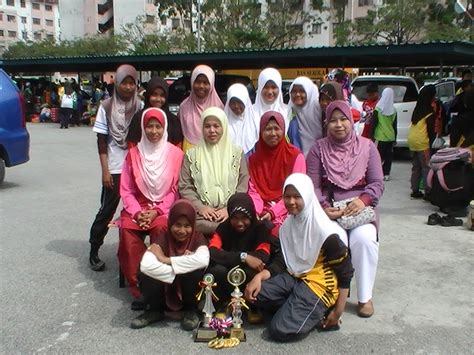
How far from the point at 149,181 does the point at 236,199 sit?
0.87 m

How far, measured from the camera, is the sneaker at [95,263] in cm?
470

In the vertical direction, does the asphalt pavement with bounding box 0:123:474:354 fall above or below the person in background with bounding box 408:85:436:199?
below

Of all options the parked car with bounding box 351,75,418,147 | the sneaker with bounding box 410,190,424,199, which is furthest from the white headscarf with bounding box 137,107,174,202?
the parked car with bounding box 351,75,418,147

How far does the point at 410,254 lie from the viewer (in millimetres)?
5102

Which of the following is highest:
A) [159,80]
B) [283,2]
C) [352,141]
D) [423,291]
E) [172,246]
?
[283,2]

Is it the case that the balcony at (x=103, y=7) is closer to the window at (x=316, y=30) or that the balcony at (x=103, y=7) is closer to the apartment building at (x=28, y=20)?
the apartment building at (x=28, y=20)

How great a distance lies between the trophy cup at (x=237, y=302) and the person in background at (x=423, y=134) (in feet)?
15.4

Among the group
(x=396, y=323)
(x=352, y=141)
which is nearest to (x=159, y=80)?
(x=352, y=141)

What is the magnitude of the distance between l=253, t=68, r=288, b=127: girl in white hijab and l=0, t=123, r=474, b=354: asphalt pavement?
182cm

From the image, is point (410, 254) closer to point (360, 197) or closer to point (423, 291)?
point (423, 291)

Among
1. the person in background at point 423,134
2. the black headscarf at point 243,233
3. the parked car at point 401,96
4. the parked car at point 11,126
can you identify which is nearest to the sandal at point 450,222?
the person in background at point 423,134

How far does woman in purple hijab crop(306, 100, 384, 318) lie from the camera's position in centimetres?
375

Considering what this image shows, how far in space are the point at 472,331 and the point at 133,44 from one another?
137ft

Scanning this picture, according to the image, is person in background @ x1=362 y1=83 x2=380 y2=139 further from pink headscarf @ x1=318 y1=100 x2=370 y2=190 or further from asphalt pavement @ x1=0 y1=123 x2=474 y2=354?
pink headscarf @ x1=318 y1=100 x2=370 y2=190
